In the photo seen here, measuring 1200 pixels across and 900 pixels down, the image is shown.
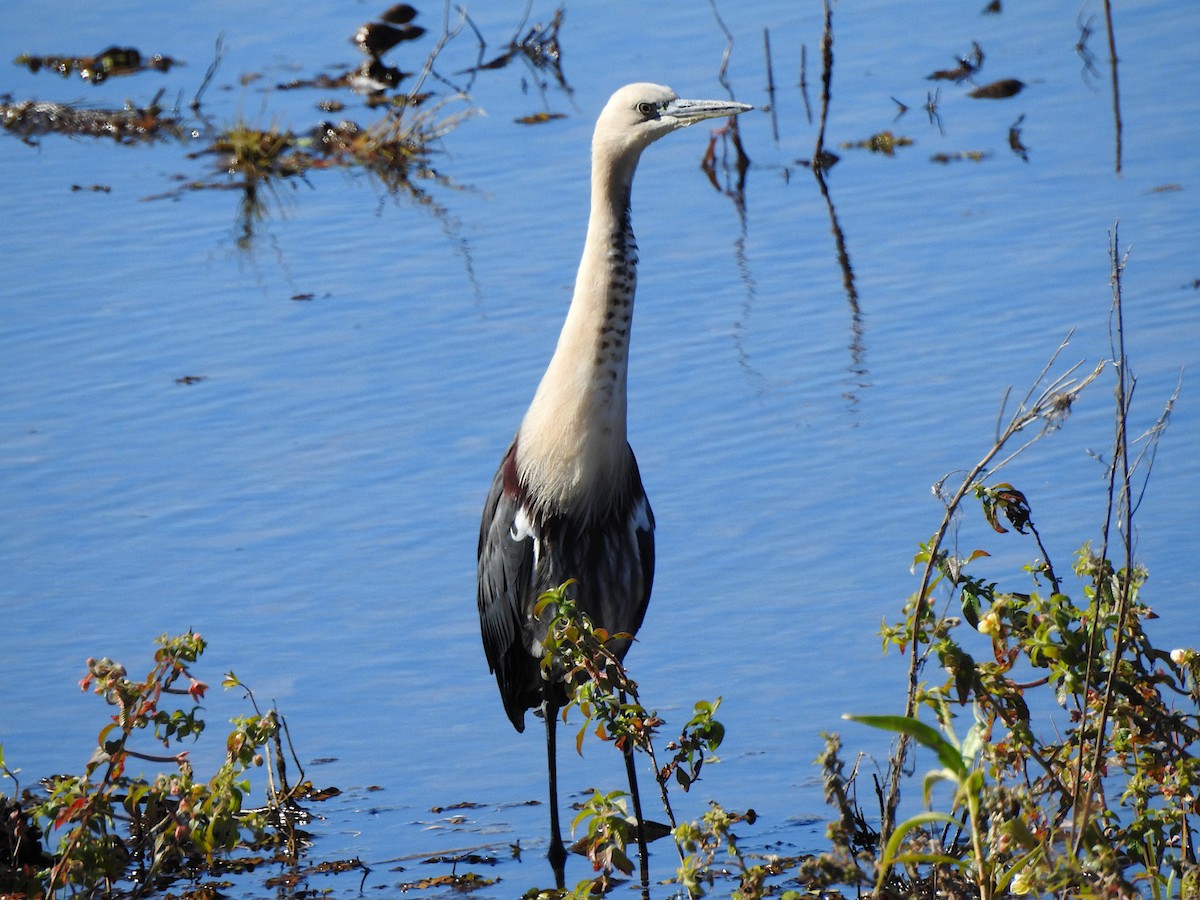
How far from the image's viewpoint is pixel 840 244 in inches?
414

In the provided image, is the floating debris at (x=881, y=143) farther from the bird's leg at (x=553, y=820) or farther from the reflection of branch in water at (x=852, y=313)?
the bird's leg at (x=553, y=820)

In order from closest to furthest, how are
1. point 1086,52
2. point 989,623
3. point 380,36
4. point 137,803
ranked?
1. point 989,623
2. point 137,803
3. point 1086,52
4. point 380,36

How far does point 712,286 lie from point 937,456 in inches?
102

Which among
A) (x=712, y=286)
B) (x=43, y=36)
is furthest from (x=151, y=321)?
(x=43, y=36)

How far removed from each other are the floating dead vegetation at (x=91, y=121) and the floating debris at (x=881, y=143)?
5.31 metres

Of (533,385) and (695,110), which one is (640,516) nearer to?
(695,110)

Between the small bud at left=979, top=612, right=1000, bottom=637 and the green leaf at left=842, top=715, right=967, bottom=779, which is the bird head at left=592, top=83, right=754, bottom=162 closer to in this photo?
the small bud at left=979, top=612, right=1000, bottom=637

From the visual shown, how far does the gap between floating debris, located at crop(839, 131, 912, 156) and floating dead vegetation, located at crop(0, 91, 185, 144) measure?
209 inches

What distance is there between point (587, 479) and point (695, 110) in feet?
3.74

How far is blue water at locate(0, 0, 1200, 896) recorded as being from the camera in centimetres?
632

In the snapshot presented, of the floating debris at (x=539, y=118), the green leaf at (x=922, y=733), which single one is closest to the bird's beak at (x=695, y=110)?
the green leaf at (x=922, y=733)

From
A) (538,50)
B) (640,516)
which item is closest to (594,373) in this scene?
(640,516)

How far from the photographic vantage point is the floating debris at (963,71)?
13.6 metres

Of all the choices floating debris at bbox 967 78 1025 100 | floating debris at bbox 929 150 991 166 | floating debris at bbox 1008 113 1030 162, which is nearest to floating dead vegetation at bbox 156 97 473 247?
floating debris at bbox 929 150 991 166
